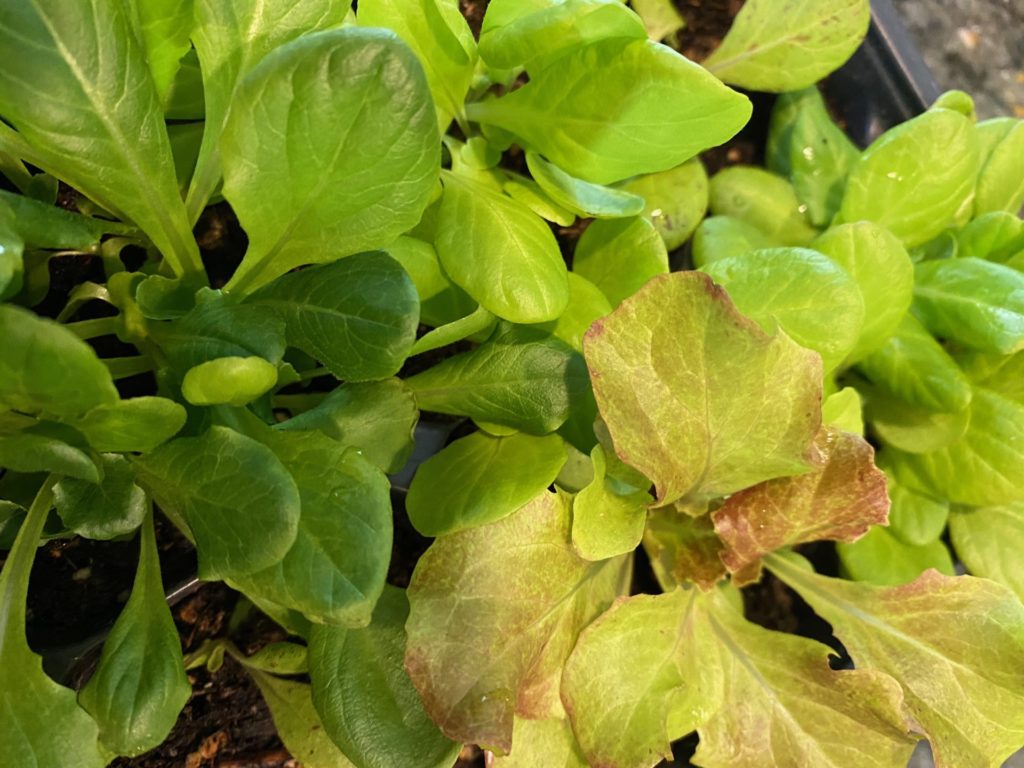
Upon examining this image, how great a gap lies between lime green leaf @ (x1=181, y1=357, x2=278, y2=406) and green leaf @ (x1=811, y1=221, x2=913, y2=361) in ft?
1.24

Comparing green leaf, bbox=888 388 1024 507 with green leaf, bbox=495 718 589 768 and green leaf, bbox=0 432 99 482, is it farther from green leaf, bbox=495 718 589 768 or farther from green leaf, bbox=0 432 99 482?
green leaf, bbox=0 432 99 482

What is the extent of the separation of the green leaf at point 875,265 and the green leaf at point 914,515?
6.9 inches

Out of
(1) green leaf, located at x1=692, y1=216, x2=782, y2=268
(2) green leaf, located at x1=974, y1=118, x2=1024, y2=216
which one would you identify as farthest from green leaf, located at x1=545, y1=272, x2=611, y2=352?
(2) green leaf, located at x1=974, y1=118, x2=1024, y2=216

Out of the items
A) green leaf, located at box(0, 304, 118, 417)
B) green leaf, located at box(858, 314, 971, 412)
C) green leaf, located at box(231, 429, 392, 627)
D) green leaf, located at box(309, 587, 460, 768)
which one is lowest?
green leaf, located at box(309, 587, 460, 768)

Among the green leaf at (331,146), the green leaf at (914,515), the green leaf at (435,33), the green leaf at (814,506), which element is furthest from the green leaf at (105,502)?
the green leaf at (914,515)

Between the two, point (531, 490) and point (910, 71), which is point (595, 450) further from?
point (910, 71)

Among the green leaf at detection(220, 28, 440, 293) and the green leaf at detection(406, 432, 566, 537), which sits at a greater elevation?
the green leaf at detection(220, 28, 440, 293)

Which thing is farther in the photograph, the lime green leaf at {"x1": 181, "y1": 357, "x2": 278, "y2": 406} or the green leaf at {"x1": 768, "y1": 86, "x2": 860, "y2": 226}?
the green leaf at {"x1": 768, "y1": 86, "x2": 860, "y2": 226}

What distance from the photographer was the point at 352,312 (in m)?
0.35

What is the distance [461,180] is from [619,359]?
0.50 ft

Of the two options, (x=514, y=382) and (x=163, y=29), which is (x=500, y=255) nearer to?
(x=514, y=382)

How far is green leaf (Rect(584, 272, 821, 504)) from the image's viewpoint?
406 millimetres

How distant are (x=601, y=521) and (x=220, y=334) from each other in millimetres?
217

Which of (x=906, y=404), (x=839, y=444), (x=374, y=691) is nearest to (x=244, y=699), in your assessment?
(x=374, y=691)
